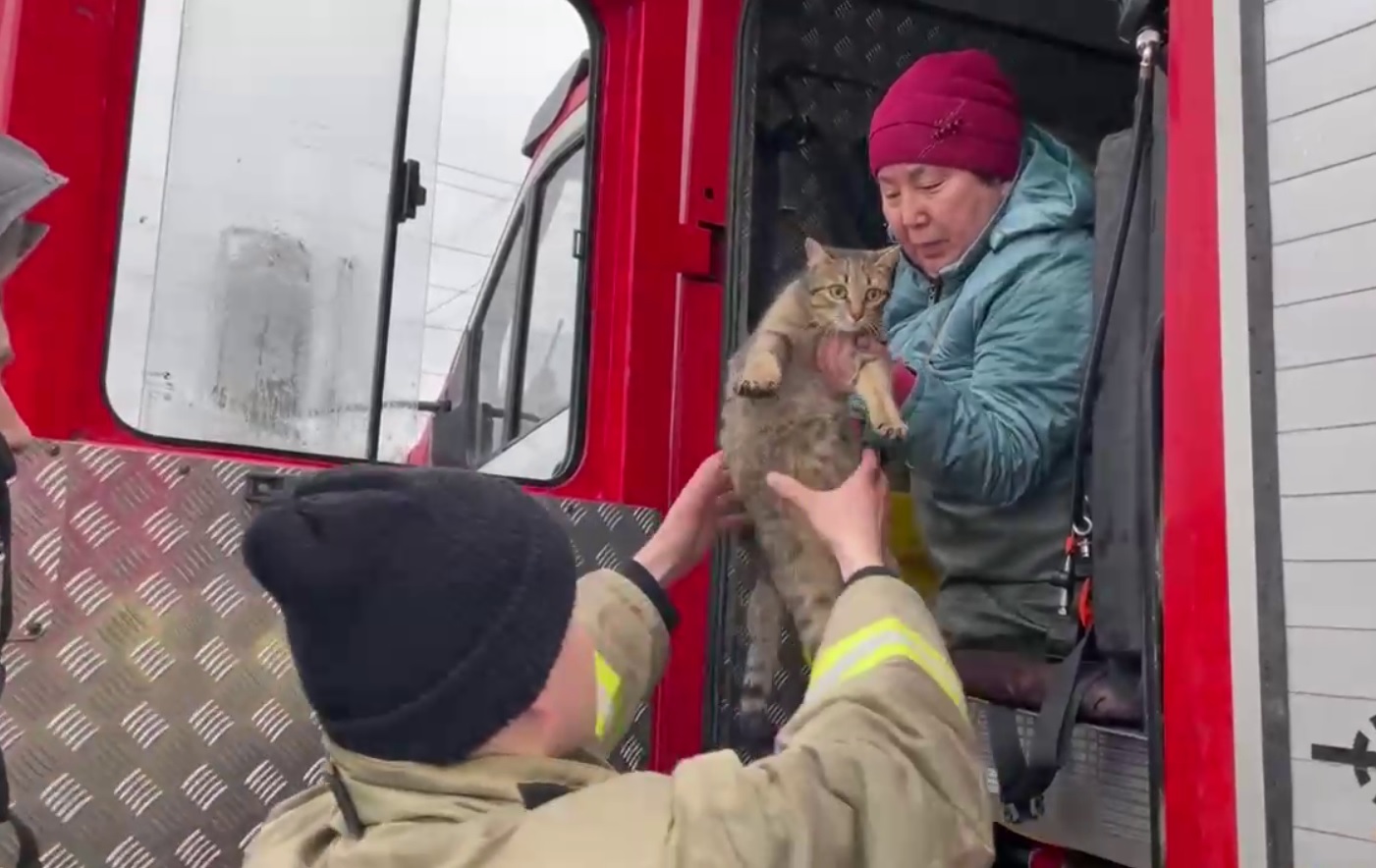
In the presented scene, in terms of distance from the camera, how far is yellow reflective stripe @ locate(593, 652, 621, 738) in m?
1.52

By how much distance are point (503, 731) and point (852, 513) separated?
616 mm

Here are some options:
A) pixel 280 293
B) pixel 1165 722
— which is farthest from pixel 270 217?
pixel 1165 722

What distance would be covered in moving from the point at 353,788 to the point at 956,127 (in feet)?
5.02

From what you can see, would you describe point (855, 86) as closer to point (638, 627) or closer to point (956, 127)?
point (956, 127)

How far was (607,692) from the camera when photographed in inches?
60.2

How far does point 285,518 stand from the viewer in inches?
42.5

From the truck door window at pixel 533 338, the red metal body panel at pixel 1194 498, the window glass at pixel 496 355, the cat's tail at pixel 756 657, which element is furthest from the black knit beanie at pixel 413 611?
the window glass at pixel 496 355

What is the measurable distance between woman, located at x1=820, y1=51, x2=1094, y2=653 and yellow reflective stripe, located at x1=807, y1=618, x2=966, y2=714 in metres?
0.59

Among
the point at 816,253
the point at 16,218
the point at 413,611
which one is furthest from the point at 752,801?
the point at 816,253

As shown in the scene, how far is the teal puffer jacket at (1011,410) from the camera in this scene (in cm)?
180

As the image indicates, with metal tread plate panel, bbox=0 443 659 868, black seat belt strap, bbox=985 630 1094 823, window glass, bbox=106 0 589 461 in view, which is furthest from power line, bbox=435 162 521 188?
black seat belt strap, bbox=985 630 1094 823

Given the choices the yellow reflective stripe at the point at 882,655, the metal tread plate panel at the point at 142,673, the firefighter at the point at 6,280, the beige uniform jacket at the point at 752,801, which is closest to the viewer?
the beige uniform jacket at the point at 752,801

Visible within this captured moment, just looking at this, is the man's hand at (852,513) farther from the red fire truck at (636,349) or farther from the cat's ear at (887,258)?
the cat's ear at (887,258)

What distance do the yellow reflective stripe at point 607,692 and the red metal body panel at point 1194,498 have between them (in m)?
0.68
